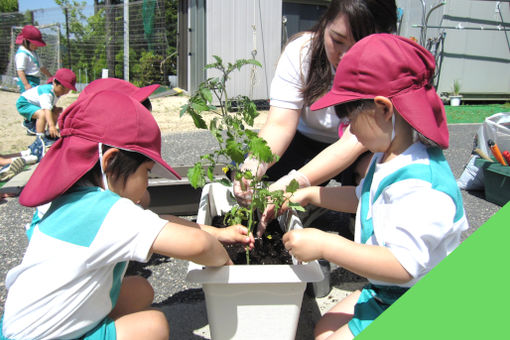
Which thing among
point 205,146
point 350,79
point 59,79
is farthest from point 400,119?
point 59,79

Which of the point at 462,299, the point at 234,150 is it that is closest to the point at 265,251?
the point at 234,150

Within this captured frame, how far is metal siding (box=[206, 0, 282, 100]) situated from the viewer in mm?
8055

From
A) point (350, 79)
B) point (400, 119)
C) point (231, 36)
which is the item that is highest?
point (231, 36)

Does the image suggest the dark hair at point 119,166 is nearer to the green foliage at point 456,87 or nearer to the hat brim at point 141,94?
the hat brim at point 141,94

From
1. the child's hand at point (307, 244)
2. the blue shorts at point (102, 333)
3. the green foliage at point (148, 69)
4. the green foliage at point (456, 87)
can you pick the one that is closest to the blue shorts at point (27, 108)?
the blue shorts at point (102, 333)

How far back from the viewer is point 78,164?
3.84 feet

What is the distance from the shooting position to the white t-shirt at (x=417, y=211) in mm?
1158

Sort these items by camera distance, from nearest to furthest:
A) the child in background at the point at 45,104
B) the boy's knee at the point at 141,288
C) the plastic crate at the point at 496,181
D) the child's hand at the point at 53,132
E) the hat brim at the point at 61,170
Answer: the hat brim at the point at 61,170, the boy's knee at the point at 141,288, the plastic crate at the point at 496,181, the child's hand at the point at 53,132, the child in background at the point at 45,104

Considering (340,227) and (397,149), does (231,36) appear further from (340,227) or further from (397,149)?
(397,149)

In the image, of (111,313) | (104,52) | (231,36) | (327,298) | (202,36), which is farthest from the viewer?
(104,52)

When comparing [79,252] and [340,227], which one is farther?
[340,227]

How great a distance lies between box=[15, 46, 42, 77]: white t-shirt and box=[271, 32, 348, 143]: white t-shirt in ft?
17.5

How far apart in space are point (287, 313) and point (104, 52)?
11838 millimetres

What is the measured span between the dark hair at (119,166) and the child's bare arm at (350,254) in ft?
1.75
